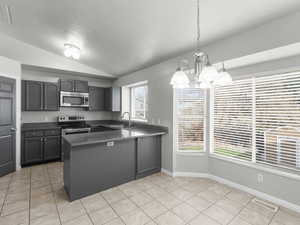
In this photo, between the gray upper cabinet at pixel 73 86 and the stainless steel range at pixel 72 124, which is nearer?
the stainless steel range at pixel 72 124

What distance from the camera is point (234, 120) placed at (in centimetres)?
276

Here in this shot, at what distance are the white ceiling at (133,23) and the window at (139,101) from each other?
45.7 inches

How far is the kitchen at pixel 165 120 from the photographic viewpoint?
188 centimetres

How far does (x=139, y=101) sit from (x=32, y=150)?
9.55ft

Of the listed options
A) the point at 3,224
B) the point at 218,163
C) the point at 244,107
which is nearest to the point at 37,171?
the point at 3,224

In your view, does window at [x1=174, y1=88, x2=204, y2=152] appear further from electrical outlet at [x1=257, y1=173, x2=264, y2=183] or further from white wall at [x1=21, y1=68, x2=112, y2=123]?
white wall at [x1=21, y1=68, x2=112, y2=123]

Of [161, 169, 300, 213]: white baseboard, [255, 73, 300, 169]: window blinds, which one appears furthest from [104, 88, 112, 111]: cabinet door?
[255, 73, 300, 169]: window blinds

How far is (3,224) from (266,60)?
13.4ft

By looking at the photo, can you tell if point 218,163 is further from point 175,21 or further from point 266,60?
point 175,21

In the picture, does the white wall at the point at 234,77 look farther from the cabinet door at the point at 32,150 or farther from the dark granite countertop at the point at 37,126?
the cabinet door at the point at 32,150

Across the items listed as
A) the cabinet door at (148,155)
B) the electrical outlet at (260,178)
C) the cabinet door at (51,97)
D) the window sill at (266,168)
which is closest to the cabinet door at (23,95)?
the cabinet door at (51,97)

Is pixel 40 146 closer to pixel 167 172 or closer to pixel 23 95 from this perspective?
pixel 23 95

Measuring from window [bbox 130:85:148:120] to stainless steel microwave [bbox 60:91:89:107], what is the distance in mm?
1382

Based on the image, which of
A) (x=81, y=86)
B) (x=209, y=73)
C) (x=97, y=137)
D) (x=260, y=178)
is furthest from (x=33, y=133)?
(x=260, y=178)
